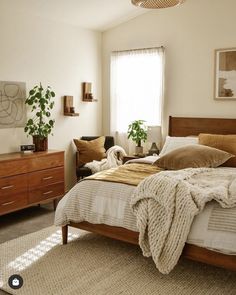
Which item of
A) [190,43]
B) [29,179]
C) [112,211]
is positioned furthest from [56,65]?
[112,211]

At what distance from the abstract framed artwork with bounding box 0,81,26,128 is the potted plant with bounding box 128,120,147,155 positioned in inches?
59.7

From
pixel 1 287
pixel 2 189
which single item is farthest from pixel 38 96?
pixel 1 287

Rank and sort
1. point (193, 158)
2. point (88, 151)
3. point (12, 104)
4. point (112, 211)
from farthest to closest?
point (88, 151) → point (12, 104) → point (193, 158) → point (112, 211)

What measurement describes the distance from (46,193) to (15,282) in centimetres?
181

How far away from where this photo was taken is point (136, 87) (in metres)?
5.49

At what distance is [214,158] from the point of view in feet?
12.8

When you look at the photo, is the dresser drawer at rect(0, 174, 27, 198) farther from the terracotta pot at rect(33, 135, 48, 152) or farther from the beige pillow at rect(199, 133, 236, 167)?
the beige pillow at rect(199, 133, 236, 167)

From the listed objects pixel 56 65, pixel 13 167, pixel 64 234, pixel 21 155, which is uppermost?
pixel 56 65

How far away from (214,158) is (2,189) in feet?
7.38

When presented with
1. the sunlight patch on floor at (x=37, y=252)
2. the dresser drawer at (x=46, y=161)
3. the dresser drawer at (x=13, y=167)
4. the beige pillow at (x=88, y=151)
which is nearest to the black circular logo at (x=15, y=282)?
the sunlight patch on floor at (x=37, y=252)

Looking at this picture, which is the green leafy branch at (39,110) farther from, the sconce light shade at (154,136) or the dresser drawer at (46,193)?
the sconce light shade at (154,136)

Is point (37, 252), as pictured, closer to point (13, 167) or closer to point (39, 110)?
point (13, 167)

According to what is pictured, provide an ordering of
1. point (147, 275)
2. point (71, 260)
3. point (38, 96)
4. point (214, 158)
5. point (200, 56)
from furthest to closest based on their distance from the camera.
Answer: point (200, 56), point (38, 96), point (214, 158), point (71, 260), point (147, 275)

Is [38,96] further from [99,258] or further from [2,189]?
[99,258]
